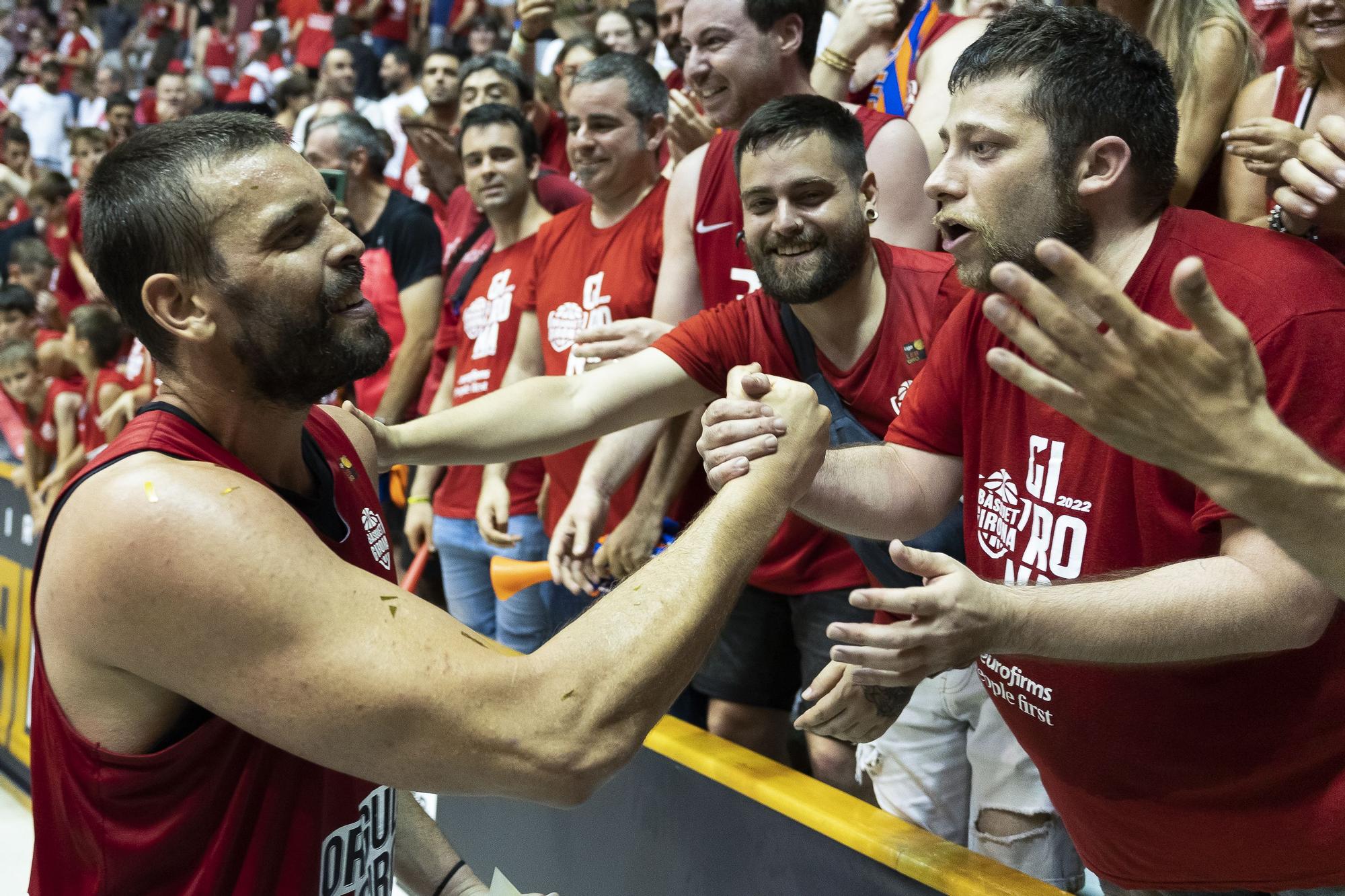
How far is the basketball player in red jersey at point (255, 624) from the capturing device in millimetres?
1548

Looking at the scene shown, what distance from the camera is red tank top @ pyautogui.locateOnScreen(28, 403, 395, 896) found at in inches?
64.2

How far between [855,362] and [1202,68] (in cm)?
99

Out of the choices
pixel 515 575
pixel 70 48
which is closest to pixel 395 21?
pixel 70 48

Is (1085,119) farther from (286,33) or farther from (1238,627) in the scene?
(286,33)

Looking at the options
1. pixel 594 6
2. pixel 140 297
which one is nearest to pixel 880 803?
pixel 140 297

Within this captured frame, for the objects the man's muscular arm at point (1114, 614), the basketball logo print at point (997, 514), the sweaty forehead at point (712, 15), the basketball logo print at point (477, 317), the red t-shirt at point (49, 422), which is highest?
the sweaty forehead at point (712, 15)

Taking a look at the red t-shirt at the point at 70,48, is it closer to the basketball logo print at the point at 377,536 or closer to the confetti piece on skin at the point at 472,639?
the basketball logo print at the point at 377,536

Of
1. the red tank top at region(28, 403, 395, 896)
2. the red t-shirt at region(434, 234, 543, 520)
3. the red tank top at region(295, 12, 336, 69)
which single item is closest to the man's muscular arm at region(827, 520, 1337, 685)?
the red tank top at region(28, 403, 395, 896)

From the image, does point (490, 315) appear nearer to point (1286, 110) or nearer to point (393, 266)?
point (393, 266)

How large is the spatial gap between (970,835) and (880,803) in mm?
219

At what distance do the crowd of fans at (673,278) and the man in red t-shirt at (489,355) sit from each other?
0.01 metres

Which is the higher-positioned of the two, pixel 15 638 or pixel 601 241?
pixel 601 241

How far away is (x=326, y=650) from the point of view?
1.55m

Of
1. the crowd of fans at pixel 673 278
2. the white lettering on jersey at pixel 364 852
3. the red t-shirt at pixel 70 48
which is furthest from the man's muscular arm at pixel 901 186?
the red t-shirt at pixel 70 48
